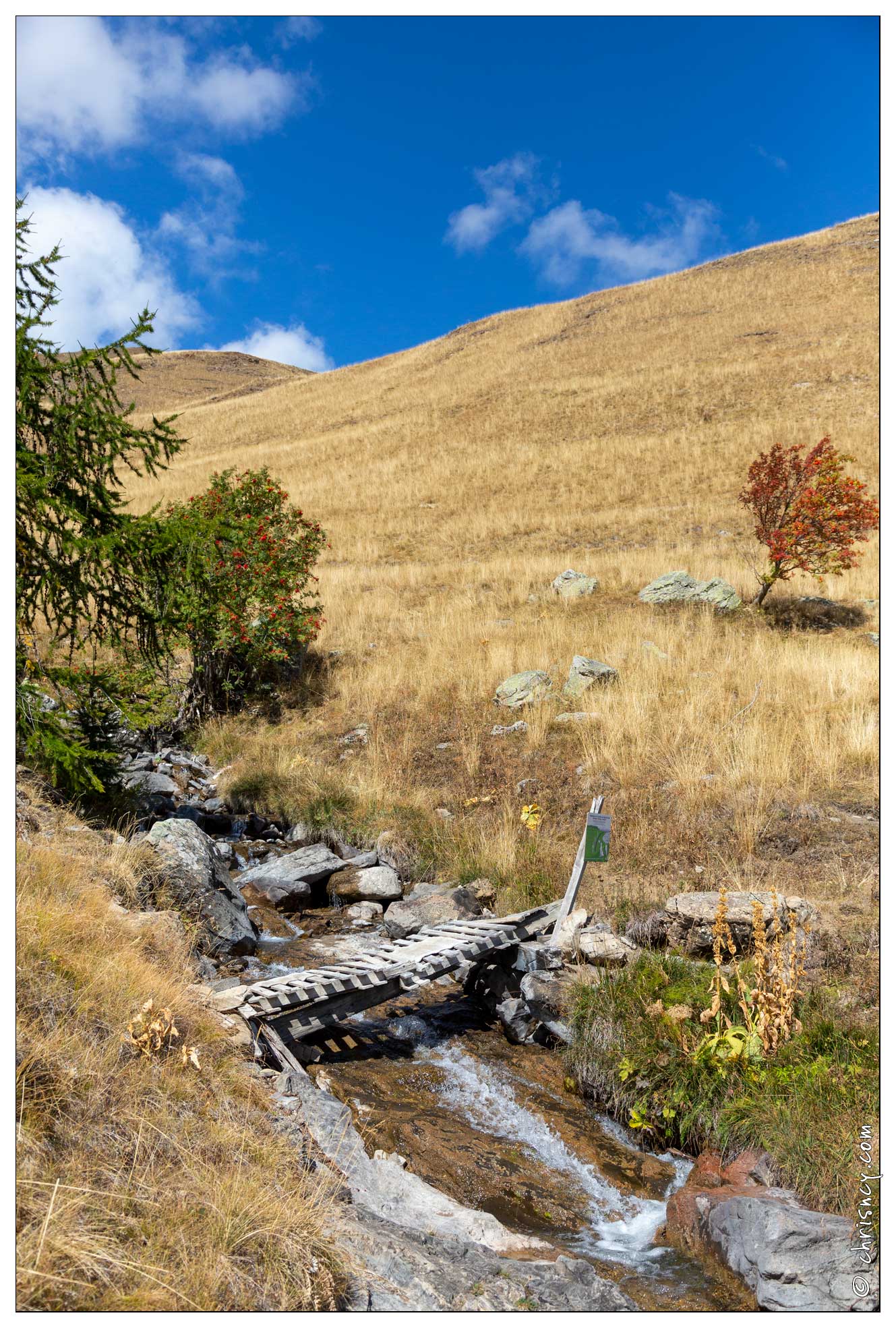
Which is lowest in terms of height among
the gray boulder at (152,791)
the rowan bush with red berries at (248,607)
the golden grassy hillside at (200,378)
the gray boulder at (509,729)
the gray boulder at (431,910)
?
the gray boulder at (431,910)

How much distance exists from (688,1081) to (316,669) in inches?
404

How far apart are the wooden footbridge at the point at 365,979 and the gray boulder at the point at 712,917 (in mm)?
1013

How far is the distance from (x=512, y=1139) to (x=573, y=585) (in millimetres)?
12948

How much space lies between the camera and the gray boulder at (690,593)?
1487cm

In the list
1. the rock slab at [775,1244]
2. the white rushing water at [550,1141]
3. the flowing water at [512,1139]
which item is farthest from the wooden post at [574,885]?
the rock slab at [775,1244]

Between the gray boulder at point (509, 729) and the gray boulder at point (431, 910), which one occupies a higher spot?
the gray boulder at point (509, 729)

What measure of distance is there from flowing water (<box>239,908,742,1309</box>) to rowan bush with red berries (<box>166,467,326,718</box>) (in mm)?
7028

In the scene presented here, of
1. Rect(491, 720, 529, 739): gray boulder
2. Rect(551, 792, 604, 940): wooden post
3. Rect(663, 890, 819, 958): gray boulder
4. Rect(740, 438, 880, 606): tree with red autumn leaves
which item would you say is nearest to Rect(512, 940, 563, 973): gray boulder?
Rect(551, 792, 604, 940): wooden post

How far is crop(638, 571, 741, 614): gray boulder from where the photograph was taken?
14.9 m

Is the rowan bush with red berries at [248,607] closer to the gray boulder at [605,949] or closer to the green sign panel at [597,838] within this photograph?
the green sign panel at [597,838]

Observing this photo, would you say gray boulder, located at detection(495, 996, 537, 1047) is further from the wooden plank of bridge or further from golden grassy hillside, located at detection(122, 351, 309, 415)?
golden grassy hillside, located at detection(122, 351, 309, 415)

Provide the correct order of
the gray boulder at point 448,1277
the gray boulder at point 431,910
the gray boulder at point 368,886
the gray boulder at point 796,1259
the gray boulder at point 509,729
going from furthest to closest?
the gray boulder at point 509,729 < the gray boulder at point 368,886 < the gray boulder at point 431,910 < the gray boulder at point 796,1259 < the gray boulder at point 448,1277

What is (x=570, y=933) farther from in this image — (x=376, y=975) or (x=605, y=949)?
(x=376, y=975)

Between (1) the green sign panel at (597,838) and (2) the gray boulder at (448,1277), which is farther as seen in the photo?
(1) the green sign panel at (597,838)
